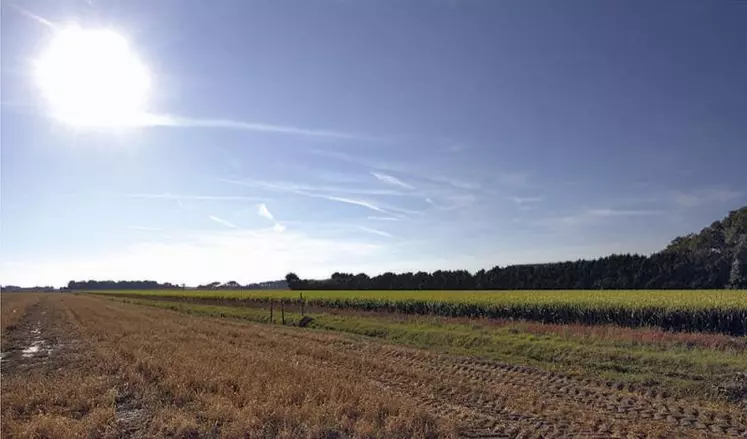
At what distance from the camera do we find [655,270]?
70.4 metres

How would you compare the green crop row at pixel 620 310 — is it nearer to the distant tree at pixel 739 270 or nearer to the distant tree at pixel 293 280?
the distant tree at pixel 739 270

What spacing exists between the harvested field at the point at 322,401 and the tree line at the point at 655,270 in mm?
60041

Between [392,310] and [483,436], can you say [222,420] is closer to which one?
[483,436]

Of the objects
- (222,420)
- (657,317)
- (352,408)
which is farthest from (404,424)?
(657,317)

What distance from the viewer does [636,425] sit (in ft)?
31.2

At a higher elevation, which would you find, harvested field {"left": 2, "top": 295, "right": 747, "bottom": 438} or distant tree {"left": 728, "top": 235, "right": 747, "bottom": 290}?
distant tree {"left": 728, "top": 235, "right": 747, "bottom": 290}

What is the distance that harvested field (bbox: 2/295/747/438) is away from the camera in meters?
8.70

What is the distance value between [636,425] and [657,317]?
631 inches

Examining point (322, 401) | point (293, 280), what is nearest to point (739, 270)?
point (322, 401)

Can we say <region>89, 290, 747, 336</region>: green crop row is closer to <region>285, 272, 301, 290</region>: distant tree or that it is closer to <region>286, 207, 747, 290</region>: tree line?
<region>286, 207, 747, 290</region>: tree line

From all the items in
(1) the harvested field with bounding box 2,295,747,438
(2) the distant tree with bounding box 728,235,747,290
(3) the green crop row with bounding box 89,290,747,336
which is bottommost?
(1) the harvested field with bounding box 2,295,747,438

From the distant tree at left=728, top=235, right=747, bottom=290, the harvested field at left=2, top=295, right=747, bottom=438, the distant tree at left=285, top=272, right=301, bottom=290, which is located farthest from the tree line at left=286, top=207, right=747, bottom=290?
the harvested field at left=2, top=295, right=747, bottom=438

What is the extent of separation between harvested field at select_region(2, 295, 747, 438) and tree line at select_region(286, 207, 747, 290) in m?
60.0

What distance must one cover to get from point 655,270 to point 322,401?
242ft
